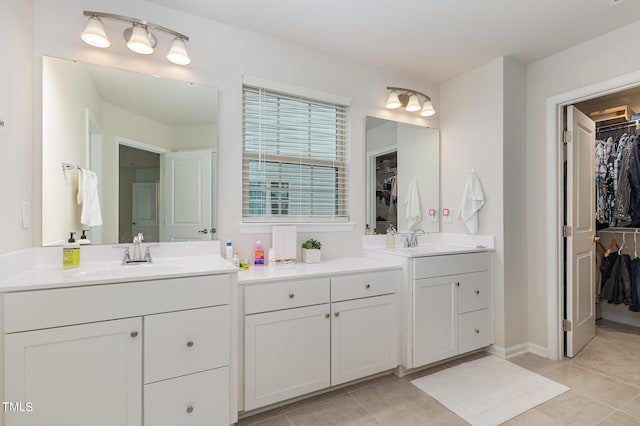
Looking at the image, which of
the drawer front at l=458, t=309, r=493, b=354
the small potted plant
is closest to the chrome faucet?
the drawer front at l=458, t=309, r=493, b=354

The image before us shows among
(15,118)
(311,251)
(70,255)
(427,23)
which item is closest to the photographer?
(15,118)

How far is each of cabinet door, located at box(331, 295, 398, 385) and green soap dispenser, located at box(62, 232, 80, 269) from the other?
1.51 m

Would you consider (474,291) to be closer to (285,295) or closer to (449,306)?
(449,306)

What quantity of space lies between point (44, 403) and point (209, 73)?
2.01 metres

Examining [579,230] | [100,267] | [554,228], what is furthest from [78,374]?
[579,230]

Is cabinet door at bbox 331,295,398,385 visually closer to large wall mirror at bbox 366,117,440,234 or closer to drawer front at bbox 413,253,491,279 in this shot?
drawer front at bbox 413,253,491,279

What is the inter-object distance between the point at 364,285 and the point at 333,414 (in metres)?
0.81

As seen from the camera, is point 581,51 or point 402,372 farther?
point 581,51

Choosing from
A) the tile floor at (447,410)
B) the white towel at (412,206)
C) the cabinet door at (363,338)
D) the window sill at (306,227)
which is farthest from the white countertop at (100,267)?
the white towel at (412,206)

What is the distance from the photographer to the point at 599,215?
329 centimetres

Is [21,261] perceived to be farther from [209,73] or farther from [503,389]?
[503,389]

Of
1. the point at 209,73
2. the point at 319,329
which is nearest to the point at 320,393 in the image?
the point at 319,329

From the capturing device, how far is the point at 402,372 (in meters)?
2.35

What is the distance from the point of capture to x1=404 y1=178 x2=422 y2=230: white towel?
3.00 metres
